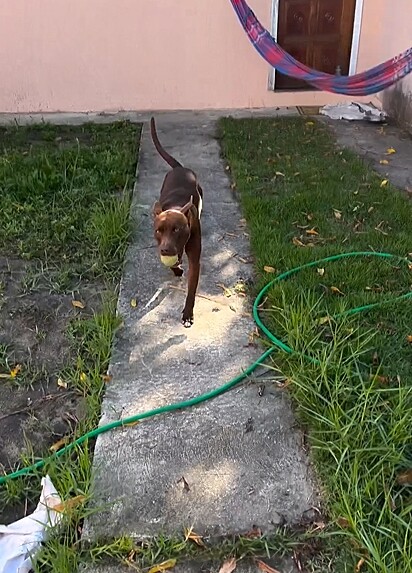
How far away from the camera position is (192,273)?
251 cm

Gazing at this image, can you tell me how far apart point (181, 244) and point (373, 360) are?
84 cm

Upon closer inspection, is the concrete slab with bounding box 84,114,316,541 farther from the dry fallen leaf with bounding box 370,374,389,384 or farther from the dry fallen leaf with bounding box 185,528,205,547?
the dry fallen leaf with bounding box 370,374,389,384

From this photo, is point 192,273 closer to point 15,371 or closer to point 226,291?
point 226,291

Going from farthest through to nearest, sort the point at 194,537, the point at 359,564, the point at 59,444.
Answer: the point at 59,444, the point at 194,537, the point at 359,564

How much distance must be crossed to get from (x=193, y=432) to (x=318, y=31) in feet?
16.7

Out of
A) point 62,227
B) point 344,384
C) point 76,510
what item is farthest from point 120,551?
point 62,227

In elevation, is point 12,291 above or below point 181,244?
below

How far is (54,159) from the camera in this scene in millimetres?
4316

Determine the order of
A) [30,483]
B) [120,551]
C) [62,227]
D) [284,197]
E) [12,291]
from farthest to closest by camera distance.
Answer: [284,197] → [62,227] → [12,291] → [30,483] → [120,551]

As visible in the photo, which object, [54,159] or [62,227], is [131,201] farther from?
[54,159]

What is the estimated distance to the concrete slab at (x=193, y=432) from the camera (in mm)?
1713

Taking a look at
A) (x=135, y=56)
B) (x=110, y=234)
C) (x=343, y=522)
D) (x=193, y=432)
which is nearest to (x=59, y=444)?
(x=193, y=432)

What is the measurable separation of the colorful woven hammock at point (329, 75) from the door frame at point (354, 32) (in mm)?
876

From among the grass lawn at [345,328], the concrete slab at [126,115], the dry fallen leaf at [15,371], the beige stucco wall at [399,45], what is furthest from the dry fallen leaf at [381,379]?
the concrete slab at [126,115]
